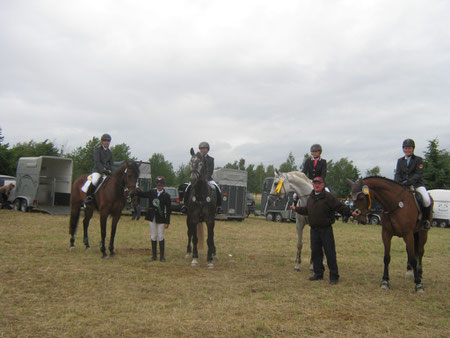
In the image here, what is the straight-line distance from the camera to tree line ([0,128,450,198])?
3762cm

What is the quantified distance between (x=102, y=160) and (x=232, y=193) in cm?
1622

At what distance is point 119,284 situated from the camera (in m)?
6.51

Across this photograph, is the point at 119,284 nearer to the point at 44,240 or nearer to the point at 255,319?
the point at 255,319

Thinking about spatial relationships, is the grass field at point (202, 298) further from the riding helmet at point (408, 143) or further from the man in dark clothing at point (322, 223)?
the riding helmet at point (408, 143)

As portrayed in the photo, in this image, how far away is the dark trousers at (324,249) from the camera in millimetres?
7273

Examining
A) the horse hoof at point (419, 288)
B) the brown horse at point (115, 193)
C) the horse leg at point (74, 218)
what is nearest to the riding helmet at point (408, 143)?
the horse hoof at point (419, 288)

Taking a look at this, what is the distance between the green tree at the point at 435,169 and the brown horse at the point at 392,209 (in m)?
38.5

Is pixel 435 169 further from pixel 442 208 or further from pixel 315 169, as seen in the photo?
pixel 315 169

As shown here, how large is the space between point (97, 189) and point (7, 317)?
5.48 m

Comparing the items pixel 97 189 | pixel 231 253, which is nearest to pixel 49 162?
pixel 97 189

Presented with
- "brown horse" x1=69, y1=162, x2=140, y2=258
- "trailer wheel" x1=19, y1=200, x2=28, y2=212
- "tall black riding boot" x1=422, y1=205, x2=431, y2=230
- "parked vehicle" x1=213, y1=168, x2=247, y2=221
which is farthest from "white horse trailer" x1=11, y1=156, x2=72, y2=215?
"tall black riding boot" x1=422, y1=205, x2=431, y2=230

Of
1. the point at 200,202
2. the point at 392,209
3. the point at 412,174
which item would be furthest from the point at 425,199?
the point at 200,202

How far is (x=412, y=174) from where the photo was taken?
7.54 m

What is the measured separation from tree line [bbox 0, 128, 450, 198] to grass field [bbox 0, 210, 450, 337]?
1137cm
